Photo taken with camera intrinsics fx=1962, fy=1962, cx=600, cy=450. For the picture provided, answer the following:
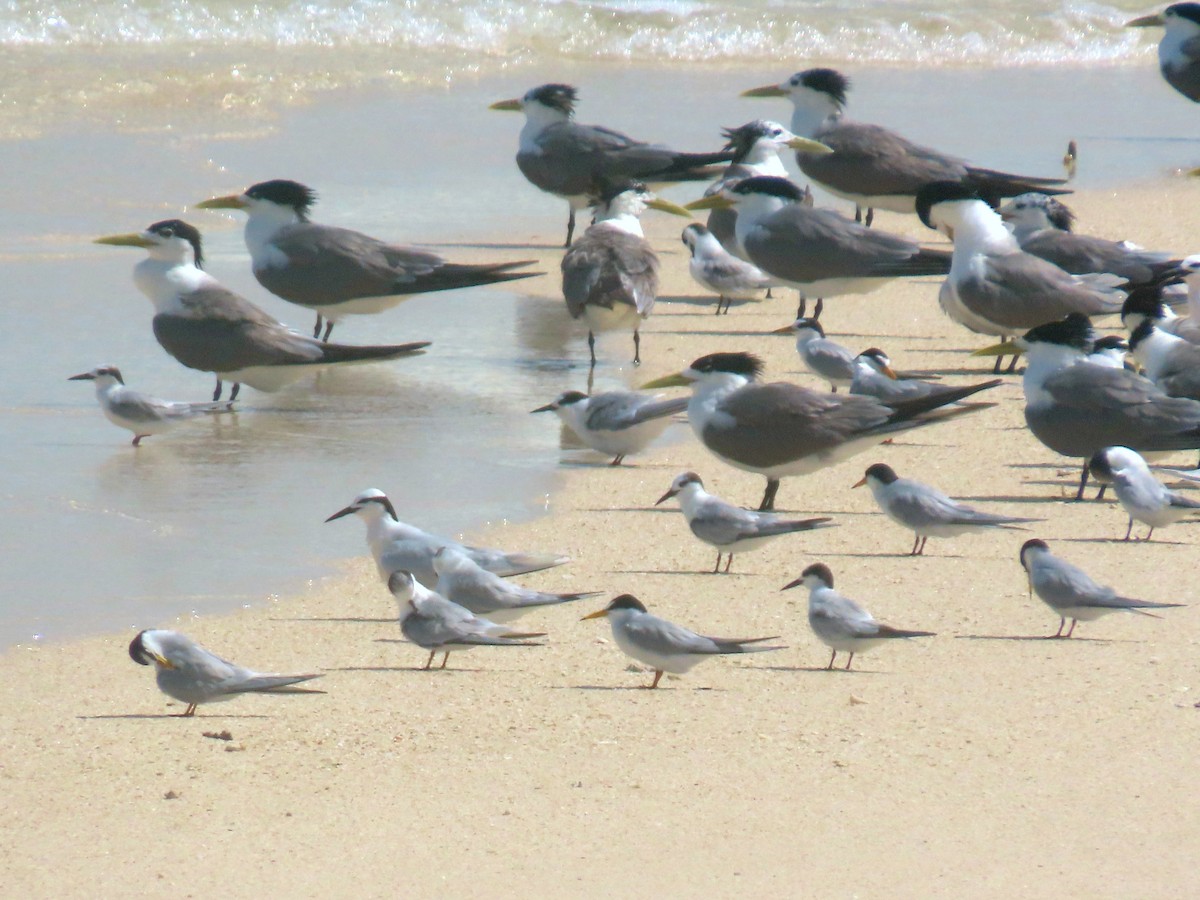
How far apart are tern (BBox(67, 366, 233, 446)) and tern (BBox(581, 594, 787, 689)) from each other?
3003 mm

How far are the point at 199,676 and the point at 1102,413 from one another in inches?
135

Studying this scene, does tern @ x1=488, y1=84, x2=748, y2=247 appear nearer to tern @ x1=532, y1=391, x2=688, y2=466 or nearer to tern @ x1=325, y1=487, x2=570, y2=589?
tern @ x1=532, y1=391, x2=688, y2=466

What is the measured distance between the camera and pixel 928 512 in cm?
574

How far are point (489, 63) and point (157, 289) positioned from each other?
423 inches

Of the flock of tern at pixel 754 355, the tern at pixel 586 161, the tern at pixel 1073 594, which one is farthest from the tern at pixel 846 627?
the tern at pixel 586 161

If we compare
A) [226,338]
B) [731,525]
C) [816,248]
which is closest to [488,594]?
[731,525]

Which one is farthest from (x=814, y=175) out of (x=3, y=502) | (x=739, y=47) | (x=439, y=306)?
(x=739, y=47)

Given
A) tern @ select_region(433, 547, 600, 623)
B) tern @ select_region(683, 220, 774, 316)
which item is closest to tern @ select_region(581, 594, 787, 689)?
tern @ select_region(433, 547, 600, 623)

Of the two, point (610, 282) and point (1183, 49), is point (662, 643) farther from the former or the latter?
point (1183, 49)

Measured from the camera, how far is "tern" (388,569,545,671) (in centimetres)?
486

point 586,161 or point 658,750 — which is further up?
point 658,750

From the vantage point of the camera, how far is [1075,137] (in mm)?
15023

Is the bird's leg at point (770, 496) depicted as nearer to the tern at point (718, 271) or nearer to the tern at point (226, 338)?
the tern at point (226, 338)

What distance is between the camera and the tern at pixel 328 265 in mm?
9047
